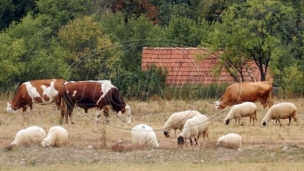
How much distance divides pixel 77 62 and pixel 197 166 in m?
25.6

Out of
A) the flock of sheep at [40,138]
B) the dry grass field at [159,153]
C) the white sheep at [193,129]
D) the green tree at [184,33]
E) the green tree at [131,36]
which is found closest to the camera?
the dry grass field at [159,153]

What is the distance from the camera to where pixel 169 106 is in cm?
3672

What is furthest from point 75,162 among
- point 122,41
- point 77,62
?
point 122,41

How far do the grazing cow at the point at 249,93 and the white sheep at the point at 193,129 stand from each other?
42.3ft

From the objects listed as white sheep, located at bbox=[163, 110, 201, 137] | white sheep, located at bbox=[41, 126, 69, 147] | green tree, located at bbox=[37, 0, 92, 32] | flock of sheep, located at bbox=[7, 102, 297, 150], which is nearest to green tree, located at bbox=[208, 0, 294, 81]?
green tree, located at bbox=[37, 0, 92, 32]

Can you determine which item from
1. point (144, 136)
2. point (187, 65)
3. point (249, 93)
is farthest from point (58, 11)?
point (144, 136)

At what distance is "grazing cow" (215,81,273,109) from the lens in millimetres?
38281

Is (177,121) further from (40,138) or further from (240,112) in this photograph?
(240,112)

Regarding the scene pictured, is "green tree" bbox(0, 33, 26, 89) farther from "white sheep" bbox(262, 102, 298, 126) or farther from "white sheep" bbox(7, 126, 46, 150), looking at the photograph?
"white sheep" bbox(7, 126, 46, 150)

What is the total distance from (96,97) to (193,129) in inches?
315

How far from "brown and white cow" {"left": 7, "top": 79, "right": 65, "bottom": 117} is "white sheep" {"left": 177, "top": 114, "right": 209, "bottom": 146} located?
9.29m

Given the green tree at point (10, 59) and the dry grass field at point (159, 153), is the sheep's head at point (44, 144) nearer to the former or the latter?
the dry grass field at point (159, 153)

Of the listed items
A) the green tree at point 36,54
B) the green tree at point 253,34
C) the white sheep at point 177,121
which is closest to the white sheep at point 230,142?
the white sheep at point 177,121

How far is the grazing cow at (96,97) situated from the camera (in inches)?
1252
